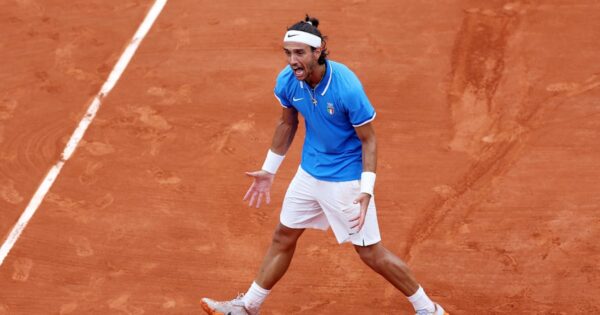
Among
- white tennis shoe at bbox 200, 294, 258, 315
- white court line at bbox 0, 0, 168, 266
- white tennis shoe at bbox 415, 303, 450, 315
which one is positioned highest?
white tennis shoe at bbox 415, 303, 450, 315

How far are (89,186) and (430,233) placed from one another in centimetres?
313

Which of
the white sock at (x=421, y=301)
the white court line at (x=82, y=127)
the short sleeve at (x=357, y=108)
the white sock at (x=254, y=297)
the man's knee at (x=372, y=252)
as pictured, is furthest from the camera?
the white court line at (x=82, y=127)

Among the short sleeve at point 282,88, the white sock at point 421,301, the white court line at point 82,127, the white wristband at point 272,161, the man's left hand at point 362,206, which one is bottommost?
the white court line at point 82,127

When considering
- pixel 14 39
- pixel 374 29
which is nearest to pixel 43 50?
pixel 14 39

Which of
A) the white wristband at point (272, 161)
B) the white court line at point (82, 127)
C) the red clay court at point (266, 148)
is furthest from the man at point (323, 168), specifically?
the white court line at point (82, 127)

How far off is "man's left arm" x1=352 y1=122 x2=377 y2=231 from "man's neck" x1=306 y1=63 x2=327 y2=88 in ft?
1.33

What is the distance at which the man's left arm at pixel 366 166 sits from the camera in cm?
695

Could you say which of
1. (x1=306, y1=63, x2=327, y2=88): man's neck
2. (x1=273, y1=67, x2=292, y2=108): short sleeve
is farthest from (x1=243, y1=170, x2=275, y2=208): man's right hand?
(x1=306, y1=63, x2=327, y2=88): man's neck

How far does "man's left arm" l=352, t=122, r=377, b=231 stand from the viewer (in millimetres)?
6949

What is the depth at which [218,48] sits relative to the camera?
457 inches

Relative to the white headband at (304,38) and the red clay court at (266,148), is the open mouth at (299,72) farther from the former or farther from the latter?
the red clay court at (266,148)

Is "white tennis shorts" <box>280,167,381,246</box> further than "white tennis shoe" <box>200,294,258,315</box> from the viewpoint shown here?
No

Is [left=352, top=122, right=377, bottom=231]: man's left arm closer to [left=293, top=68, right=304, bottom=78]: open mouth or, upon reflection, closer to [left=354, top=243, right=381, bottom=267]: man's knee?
[left=354, top=243, right=381, bottom=267]: man's knee

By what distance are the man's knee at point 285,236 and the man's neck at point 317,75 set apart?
44.6 inches
